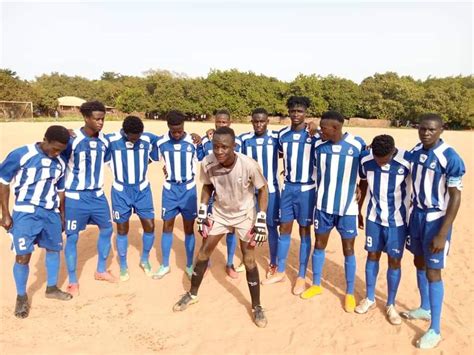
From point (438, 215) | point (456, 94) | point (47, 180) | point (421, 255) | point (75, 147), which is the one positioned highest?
point (456, 94)

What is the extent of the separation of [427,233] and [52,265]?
4.63 metres

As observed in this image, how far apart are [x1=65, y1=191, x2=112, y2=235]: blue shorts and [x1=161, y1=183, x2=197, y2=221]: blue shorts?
874 mm

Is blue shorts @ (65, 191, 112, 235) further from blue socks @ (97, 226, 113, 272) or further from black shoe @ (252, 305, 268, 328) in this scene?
black shoe @ (252, 305, 268, 328)

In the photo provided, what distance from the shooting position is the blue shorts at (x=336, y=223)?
494 cm

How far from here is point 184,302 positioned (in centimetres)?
497

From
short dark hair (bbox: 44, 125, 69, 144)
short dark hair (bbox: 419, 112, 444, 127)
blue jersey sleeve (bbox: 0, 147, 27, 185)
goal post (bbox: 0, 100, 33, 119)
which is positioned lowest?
blue jersey sleeve (bbox: 0, 147, 27, 185)

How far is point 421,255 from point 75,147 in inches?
180

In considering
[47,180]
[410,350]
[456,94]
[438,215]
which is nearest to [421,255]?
[438,215]

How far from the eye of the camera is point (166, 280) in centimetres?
584

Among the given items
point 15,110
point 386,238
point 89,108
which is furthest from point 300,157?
point 15,110

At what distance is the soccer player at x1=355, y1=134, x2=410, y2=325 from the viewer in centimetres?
445

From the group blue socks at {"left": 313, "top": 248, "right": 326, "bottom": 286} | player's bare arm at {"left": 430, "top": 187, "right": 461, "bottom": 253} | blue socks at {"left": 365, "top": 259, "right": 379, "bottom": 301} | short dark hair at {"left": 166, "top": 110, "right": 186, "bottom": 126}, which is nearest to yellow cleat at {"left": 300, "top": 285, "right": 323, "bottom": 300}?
blue socks at {"left": 313, "top": 248, "right": 326, "bottom": 286}

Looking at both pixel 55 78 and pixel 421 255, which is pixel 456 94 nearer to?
pixel 421 255

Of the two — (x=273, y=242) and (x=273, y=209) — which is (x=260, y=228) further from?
(x=273, y=242)
